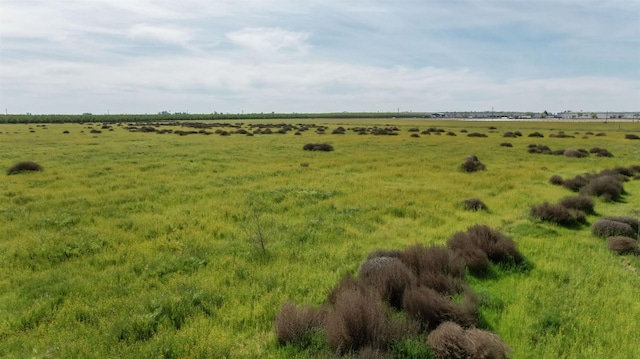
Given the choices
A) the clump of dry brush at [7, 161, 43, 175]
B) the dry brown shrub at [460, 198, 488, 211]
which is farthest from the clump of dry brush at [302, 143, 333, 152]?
the dry brown shrub at [460, 198, 488, 211]

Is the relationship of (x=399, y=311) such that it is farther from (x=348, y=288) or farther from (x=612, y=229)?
(x=612, y=229)

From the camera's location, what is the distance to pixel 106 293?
23.3 ft

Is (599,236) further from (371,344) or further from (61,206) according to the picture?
(61,206)

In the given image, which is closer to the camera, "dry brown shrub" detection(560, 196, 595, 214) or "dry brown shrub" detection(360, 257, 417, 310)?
"dry brown shrub" detection(360, 257, 417, 310)

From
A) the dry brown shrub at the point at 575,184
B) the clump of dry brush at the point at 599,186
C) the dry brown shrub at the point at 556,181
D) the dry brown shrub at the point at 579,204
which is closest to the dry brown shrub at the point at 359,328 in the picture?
the dry brown shrub at the point at 579,204

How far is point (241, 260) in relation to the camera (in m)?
8.76

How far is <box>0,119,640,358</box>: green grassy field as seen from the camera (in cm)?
568

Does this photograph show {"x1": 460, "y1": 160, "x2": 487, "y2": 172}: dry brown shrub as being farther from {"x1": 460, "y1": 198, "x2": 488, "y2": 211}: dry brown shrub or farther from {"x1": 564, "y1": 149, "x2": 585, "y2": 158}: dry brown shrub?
{"x1": 564, "y1": 149, "x2": 585, "y2": 158}: dry brown shrub

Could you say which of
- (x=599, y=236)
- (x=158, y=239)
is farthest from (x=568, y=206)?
(x=158, y=239)

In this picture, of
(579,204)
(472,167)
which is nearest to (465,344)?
(579,204)

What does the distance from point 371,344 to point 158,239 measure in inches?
288

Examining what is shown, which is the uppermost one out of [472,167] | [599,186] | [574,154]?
[574,154]

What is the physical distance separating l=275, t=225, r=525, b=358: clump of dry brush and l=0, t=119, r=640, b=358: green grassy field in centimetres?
47

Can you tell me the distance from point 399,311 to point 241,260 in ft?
13.3
